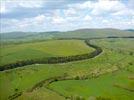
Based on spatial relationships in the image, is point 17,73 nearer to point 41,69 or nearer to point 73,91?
point 41,69

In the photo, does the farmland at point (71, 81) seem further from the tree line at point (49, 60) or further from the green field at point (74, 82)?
the tree line at point (49, 60)

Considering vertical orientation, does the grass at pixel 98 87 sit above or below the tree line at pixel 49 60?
below

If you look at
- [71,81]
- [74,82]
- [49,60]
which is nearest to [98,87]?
[74,82]

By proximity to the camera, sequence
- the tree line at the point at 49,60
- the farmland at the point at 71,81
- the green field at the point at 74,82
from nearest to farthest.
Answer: the green field at the point at 74,82 < the farmland at the point at 71,81 < the tree line at the point at 49,60

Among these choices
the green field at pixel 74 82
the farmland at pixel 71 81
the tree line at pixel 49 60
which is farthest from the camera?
the tree line at pixel 49 60

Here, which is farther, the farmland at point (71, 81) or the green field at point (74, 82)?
the farmland at point (71, 81)

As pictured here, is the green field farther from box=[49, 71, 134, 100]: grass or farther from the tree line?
the tree line

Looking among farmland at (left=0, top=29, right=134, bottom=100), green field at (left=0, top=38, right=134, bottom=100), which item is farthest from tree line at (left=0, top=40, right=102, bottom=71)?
green field at (left=0, top=38, right=134, bottom=100)

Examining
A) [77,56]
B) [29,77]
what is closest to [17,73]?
[29,77]

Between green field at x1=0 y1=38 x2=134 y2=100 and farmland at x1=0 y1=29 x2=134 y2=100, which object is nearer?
green field at x1=0 y1=38 x2=134 y2=100

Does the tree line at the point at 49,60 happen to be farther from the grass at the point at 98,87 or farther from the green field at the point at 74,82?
the grass at the point at 98,87

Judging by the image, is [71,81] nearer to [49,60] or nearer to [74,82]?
[74,82]

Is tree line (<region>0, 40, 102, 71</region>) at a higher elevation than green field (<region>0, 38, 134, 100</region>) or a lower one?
higher

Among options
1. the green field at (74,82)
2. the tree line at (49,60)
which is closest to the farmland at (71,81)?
the green field at (74,82)
